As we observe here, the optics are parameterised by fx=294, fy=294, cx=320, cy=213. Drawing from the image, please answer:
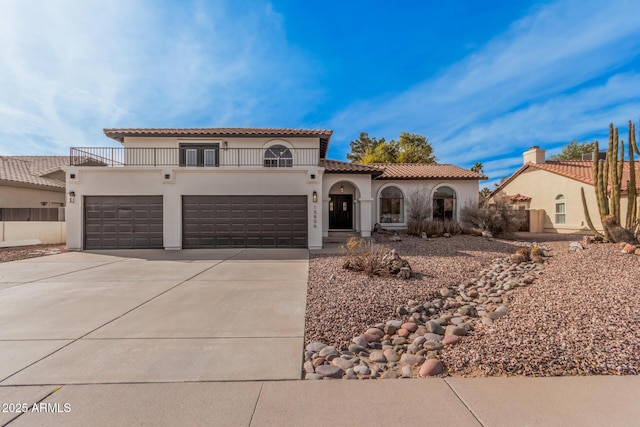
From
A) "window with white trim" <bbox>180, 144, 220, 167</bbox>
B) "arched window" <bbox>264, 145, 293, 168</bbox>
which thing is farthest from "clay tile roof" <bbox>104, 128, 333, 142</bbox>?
"arched window" <bbox>264, 145, 293, 168</bbox>

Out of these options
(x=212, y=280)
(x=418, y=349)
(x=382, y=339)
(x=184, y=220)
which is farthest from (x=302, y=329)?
(x=184, y=220)

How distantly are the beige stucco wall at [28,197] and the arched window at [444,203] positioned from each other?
26.5 metres

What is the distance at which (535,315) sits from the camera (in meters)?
4.50

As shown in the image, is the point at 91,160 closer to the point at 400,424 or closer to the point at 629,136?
the point at 400,424

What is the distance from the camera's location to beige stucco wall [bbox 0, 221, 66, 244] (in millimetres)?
14055

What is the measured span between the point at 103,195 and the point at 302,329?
43.6ft

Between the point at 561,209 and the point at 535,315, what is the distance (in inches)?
790

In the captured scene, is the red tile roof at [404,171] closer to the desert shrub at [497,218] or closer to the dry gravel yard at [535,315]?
the desert shrub at [497,218]

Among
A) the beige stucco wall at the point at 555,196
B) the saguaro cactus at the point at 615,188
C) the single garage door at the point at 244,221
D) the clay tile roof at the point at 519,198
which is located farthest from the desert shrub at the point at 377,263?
the clay tile roof at the point at 519,198

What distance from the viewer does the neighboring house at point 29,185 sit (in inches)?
719

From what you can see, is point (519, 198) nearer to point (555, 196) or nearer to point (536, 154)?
point (555, 196)

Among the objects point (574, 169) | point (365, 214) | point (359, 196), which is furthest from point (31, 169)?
point (574, 169)

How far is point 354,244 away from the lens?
334 inches

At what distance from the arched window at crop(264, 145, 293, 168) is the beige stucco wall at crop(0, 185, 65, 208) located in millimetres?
16515
